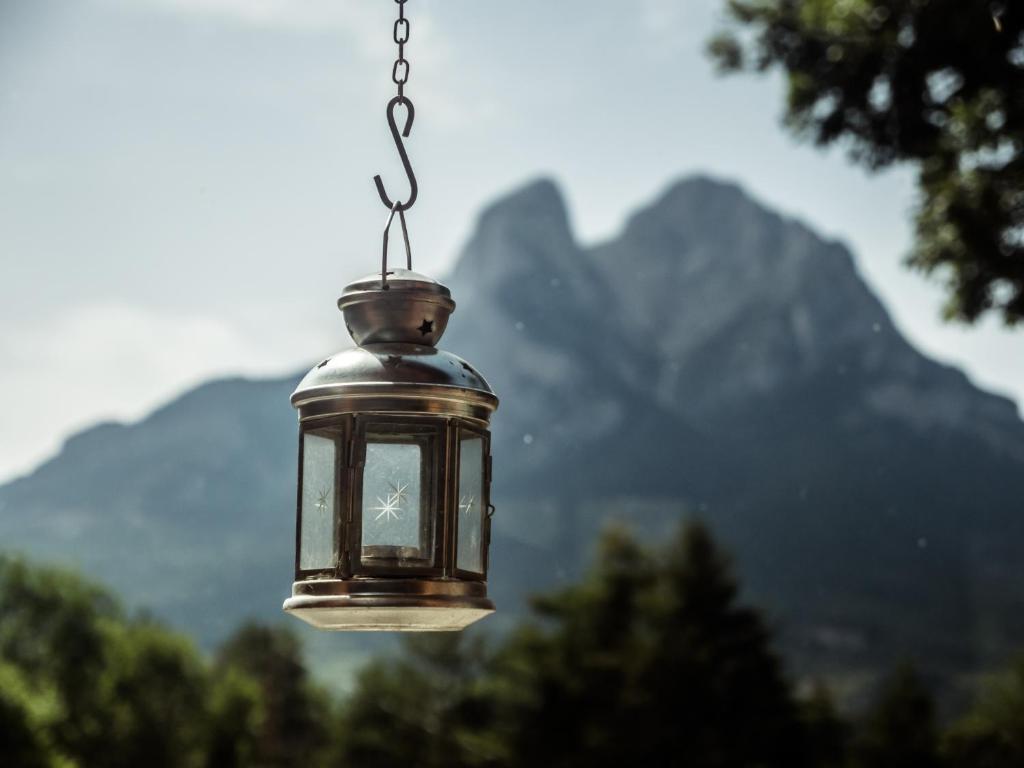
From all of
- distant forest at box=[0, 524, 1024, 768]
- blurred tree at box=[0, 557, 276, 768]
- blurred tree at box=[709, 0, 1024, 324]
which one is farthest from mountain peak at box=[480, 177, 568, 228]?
blurred tree at box=[709, 0, 1024, 324]

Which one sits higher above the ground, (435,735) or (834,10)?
(834,10)

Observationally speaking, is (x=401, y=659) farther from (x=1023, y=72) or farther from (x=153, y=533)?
(x=153, y=533)

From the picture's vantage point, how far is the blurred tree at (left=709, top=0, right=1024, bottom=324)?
9.50 metres

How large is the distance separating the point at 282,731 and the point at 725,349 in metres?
101

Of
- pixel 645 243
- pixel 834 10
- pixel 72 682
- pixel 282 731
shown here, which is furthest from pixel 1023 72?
pixel 645 243

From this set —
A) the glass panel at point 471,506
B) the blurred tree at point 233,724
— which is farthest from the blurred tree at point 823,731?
the glass panel at point 471,506

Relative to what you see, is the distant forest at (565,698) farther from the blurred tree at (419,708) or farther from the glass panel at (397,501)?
the glass panel at (397,501)

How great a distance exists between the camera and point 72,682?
43.5m

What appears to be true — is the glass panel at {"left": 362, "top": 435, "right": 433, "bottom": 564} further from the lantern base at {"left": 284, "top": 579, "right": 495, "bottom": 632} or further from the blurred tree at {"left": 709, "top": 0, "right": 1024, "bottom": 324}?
the blurred tree at {"left": 709, "top": 0, "right": 1024, "bottom": 324}

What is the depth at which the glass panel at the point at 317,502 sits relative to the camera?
3809 mm

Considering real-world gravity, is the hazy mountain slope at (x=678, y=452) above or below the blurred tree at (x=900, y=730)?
above

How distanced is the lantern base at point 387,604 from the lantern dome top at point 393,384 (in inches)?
17.4

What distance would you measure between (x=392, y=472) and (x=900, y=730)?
3562 cm

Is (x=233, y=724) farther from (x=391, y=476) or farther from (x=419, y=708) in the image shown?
(x=391, y=476)
